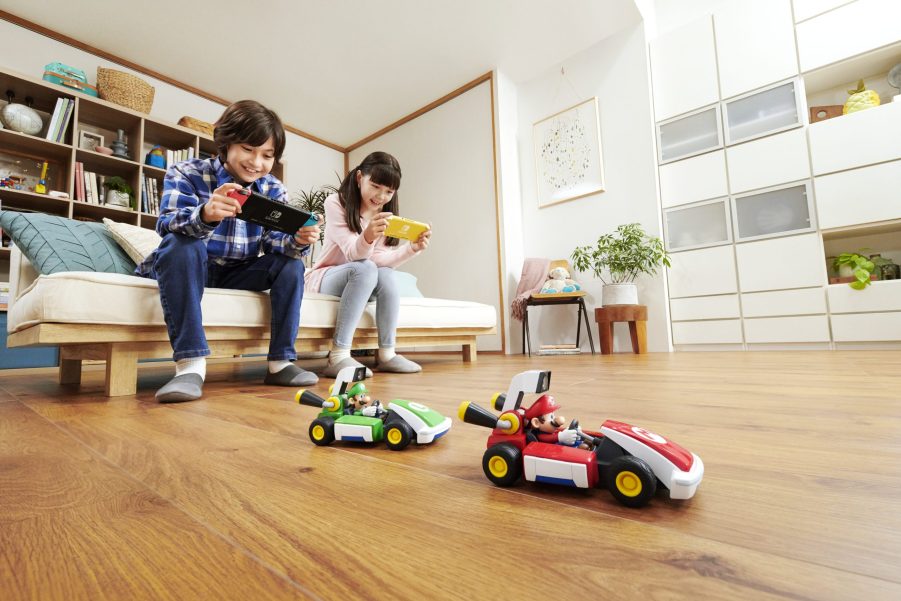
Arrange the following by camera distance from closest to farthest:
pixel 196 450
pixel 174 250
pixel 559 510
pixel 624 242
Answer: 1. pixel 559 510
2. pixel 196 450
3. pixel 174 250
4. pixel 624 242

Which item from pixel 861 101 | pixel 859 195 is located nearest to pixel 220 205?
pixel 859 195

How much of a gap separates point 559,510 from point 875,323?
3064 mm

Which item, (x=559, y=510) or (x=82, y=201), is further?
(x=82, y=201)

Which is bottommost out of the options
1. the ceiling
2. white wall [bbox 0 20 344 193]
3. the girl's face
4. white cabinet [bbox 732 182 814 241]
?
the girl's face

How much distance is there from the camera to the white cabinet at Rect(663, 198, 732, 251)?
115 inches

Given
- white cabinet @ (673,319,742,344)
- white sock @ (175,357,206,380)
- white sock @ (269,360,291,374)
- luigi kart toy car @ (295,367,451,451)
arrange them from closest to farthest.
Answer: luigi kart toy car @ (295,367,451,451), white sock @ (175,357,206,380), white sock @ (269,360,291,374), white cabinet @ (673,319,742,344)

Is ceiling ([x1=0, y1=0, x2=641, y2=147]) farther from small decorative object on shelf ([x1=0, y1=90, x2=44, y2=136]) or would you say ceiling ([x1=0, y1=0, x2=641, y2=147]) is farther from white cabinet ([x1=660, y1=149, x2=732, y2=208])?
white cabinet ([x1=660, y1=149, x2=732, y2=208])

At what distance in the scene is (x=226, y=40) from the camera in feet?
10.6

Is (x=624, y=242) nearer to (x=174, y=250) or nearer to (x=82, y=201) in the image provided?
(x=174, y=250)

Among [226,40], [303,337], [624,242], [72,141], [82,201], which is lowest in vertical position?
[303,337]

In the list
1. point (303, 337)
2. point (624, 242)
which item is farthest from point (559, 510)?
point (624, 242)

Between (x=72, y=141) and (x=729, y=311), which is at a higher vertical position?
(x=72, y=141)

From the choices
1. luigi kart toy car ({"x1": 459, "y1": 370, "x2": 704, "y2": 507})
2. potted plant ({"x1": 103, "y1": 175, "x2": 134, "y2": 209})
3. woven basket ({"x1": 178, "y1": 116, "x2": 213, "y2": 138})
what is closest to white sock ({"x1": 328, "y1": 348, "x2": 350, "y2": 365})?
luigi kart toy car ({"x1": 459, "y1": 370, "x2": 704, "y2": 507})

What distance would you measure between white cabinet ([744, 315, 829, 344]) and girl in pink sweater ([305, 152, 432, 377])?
222cm
